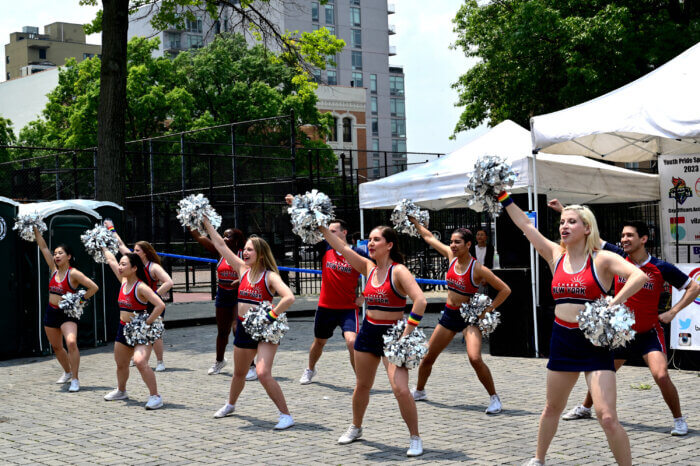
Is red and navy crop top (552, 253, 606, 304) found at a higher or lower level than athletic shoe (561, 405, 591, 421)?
higher

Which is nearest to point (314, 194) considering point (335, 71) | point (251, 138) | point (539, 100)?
point (539, 100)

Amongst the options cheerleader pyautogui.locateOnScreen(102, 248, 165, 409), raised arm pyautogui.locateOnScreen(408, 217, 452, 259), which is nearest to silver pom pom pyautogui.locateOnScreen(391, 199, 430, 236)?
raised arm pyautogui.locateOnScreen(408, 217, 452, 259)

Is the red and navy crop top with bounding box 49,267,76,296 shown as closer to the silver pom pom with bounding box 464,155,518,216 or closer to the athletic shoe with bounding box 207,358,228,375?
the athletic shoe with bounding box 207,358,228,375

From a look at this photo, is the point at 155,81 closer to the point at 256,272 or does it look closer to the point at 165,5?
the point at 165,5

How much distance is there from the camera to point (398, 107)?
9312 cm

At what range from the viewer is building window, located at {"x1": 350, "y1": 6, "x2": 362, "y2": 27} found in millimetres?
83875

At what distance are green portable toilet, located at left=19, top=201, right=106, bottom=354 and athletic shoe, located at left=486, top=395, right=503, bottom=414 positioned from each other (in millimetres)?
8191

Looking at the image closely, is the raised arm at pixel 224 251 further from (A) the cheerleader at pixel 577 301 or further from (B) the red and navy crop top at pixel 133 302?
(A) the cheerleader at pixel 577 301

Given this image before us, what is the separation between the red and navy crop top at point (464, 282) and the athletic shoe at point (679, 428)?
2331mm

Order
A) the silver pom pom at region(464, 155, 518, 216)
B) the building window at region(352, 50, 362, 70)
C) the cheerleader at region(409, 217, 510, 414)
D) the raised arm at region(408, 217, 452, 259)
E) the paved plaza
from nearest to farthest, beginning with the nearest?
the silver pom pom at region(464, 155, 518, 216), the paved plaza, the cheerleader at region(409, 217, 510, 414), the raised arm at region(408, 217, 452, 259), the building window at region(352, 50, 362, 70)

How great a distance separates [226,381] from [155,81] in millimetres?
37089

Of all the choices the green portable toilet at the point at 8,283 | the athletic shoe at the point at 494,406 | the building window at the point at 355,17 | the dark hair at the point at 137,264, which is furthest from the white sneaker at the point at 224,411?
the building window at the point at 355,17

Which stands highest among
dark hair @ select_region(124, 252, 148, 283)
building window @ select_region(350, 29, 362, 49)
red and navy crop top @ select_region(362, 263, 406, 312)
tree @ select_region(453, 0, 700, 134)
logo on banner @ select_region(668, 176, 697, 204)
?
building window @ select_region(350, 29, 362, 49)

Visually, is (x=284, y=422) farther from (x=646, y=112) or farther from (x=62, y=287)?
(x=646, y=112)
